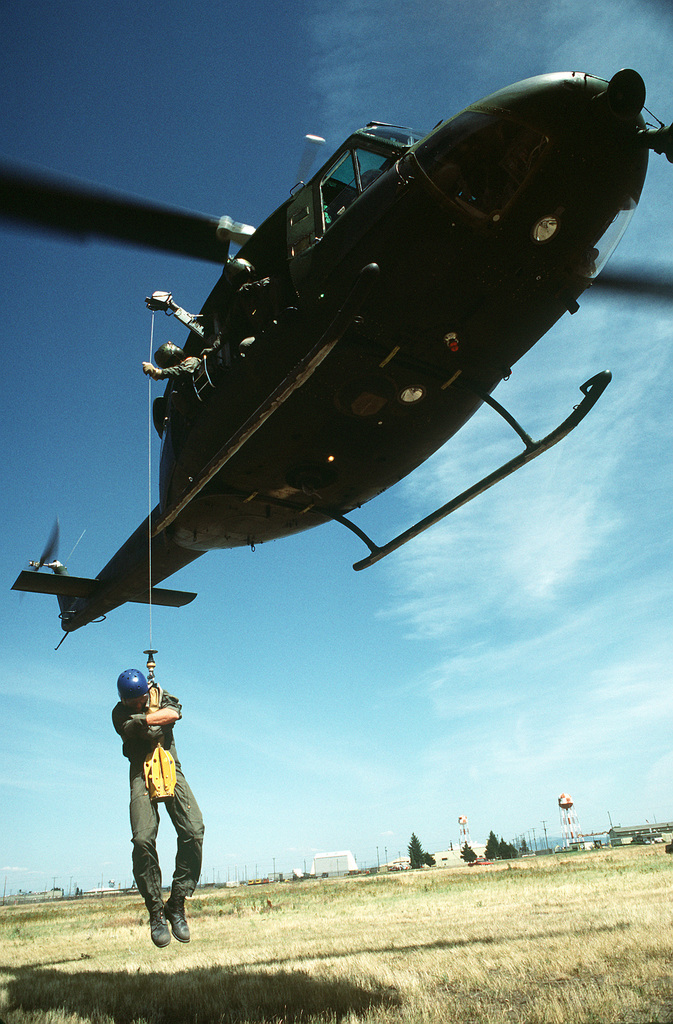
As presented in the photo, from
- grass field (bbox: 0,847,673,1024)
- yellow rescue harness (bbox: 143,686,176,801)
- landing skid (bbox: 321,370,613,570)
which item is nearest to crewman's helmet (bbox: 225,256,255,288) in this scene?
landing skid (bbox: 321,370,613,570)

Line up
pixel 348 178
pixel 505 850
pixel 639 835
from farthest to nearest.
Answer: pixel 505 850 → pixel 639 835 → pixel 348 178

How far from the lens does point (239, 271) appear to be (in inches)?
238

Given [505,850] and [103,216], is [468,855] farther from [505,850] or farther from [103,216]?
[103,216]

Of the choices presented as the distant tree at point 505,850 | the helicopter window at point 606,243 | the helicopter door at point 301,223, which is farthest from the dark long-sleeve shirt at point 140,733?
the distant tree at point 505,850

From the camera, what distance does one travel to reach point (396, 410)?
6246mm

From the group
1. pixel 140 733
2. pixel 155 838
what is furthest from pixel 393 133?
pixel 155 838

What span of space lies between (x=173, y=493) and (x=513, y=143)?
4.98 metres

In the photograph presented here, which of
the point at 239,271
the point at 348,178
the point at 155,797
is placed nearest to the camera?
the point at 155,797

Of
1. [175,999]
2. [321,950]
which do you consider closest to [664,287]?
[175,999]

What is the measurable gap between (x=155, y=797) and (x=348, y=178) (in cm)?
557

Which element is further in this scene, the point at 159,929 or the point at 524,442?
the point at 524,442

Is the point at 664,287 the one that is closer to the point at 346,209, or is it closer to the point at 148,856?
the point at 346,209

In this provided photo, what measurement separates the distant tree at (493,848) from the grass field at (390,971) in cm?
6713

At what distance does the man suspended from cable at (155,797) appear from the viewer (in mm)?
5480
